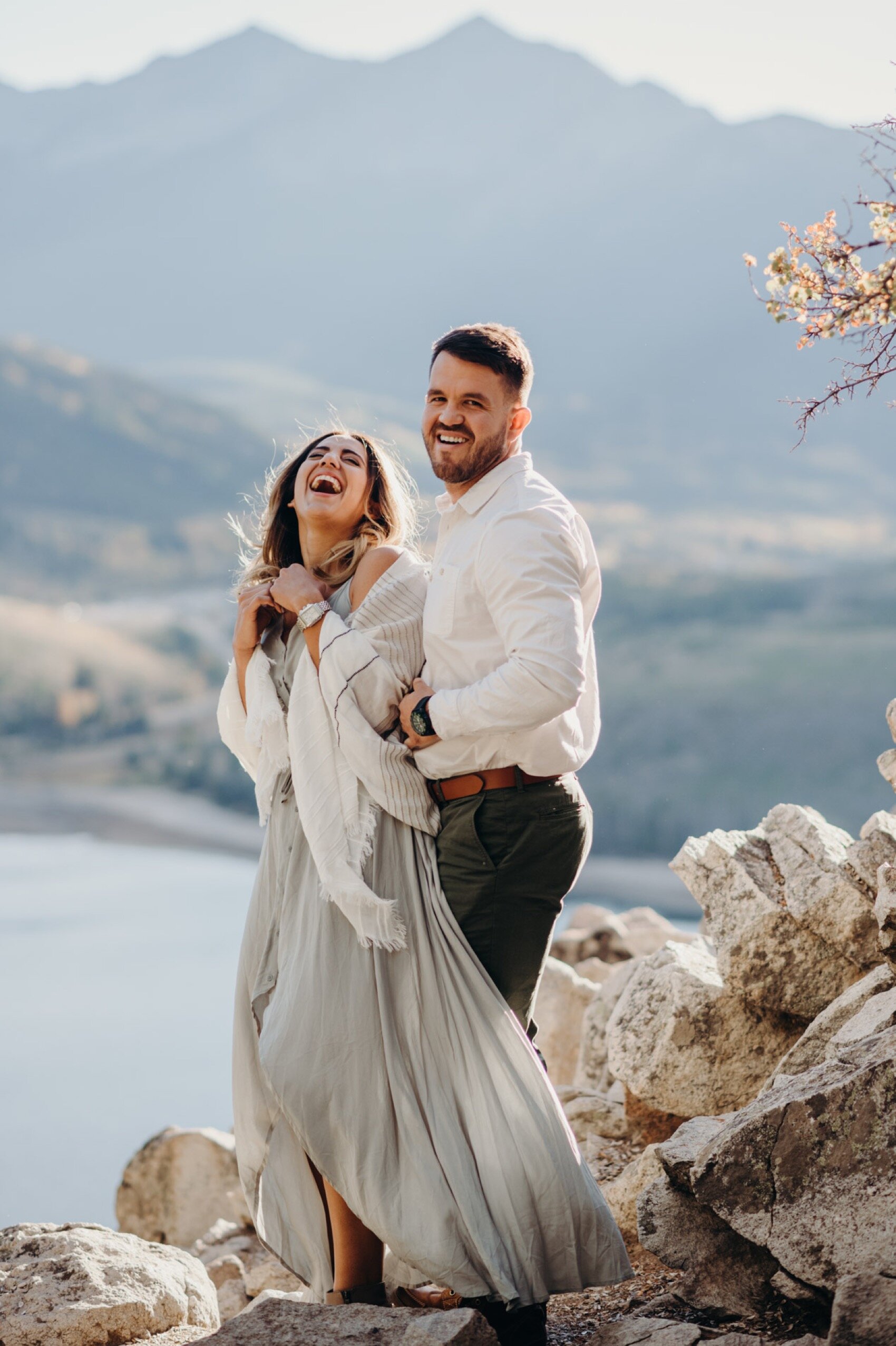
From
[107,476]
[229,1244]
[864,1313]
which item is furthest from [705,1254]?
[107,476]

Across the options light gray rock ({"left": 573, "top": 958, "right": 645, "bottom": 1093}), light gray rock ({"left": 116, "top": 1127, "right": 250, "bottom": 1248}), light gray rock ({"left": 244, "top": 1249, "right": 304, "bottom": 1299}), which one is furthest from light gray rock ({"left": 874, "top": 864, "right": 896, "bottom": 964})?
light gray rock ({"left": 116, "top": 1127, "right": 250, "bottom": 1248})

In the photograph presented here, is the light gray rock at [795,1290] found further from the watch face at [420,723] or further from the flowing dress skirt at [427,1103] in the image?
the watch face at [420,723]

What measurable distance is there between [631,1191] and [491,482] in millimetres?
2312

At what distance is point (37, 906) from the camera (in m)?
48.9

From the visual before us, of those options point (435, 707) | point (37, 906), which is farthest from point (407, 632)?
point (37, 906)

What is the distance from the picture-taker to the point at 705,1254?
9.71 feet

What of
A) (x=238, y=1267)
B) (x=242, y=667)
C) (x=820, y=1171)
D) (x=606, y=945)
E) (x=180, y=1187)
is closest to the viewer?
(x=820, y=1171)

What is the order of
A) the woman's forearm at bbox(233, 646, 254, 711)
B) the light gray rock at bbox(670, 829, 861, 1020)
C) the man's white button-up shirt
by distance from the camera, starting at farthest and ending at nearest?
1. the light gray rock at bbox(670, 829, 861, 1020)
2. the woman's forearm at bbox(233, 646, 254, 711)
3. the man's white button-up shirt

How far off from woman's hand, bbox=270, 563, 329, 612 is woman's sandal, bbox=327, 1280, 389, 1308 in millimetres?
1684

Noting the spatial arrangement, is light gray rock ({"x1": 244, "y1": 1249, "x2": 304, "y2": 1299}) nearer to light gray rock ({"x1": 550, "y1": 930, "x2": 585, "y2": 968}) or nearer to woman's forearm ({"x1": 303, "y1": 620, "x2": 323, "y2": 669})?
woman's forearm ({"x1": 303, "y1": 620, "x2": 323, "y2": 669})

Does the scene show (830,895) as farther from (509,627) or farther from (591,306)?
(591,306)

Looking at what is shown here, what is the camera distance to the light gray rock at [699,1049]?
4.25 meters

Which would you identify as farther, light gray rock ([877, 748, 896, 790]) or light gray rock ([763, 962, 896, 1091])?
light gray rock ([877, 748, 896, 790])

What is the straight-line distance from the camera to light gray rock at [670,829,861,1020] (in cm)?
414
